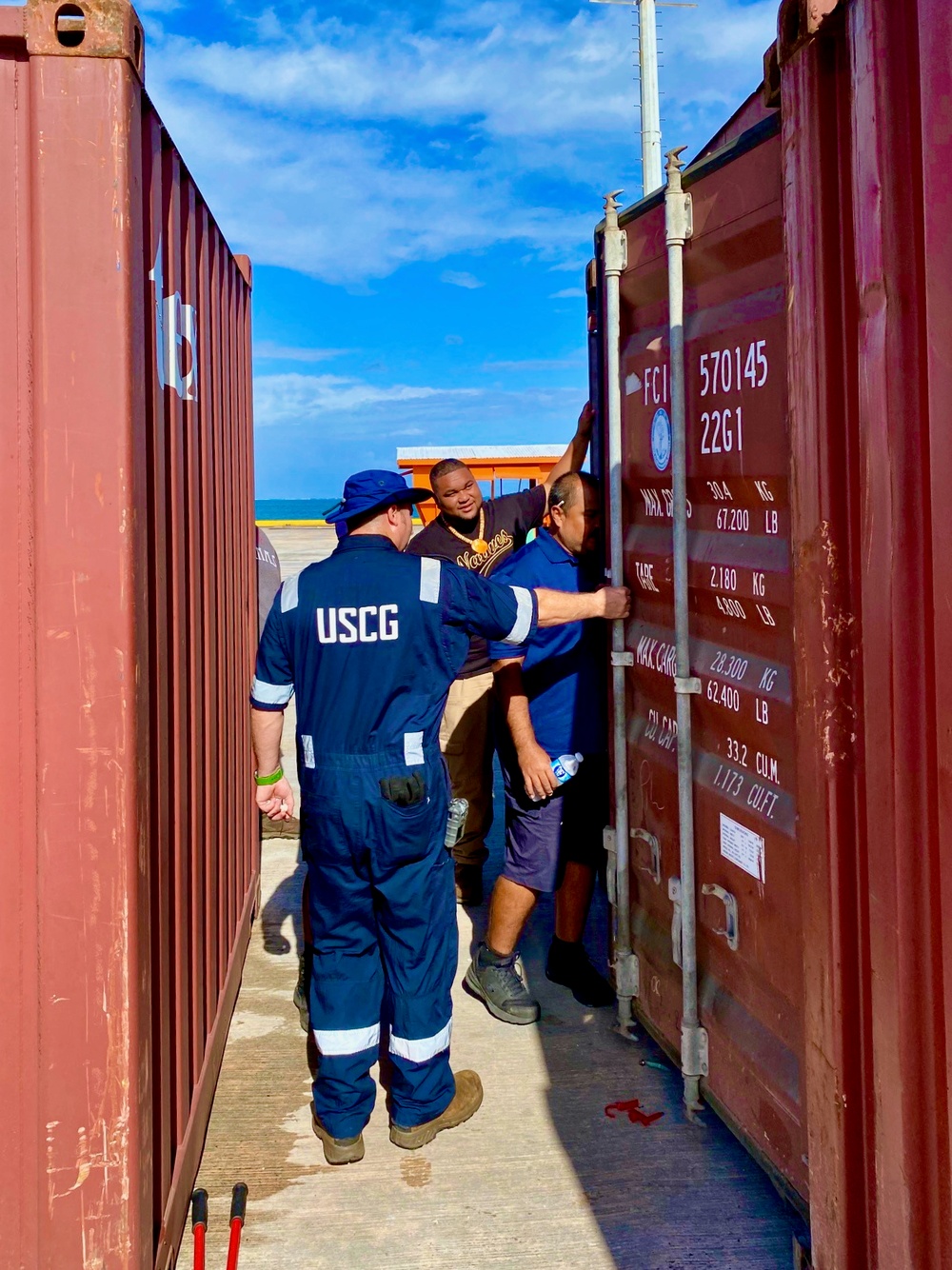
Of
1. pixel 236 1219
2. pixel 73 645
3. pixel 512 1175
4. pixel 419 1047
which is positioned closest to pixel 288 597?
pixel 73 645

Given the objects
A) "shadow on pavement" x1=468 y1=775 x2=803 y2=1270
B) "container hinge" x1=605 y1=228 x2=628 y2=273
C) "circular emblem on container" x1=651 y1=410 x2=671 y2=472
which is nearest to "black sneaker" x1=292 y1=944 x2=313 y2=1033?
"shadow on pavement" x1=468 y1=775 x2=803 y2=1270

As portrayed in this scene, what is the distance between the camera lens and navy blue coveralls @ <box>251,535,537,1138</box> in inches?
118

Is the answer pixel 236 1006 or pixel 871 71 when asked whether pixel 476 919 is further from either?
pixel 871 71

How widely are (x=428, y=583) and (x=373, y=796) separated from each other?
0.65m

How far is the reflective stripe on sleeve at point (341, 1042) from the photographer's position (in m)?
3.06

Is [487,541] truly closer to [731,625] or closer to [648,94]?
[731,625]

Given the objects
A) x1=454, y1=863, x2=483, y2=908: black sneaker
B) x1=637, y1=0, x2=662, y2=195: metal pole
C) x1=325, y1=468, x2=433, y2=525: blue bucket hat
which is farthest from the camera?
x1=637, y1=0, x2=662, y2=195: metal pole

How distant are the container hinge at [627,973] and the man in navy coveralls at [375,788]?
0.70 metres

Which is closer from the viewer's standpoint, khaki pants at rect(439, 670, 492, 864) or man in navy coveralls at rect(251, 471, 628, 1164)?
man in navy coveralls at rect(251, 471, 628, 1164)

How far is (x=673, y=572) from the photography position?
3068 millimetres

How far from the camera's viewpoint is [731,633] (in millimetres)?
2783

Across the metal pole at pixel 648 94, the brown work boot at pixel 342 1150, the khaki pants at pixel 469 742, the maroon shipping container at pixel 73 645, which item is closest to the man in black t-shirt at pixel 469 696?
the khaki pants at pixel 469 742

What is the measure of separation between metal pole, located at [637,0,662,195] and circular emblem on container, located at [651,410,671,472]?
52.3ft

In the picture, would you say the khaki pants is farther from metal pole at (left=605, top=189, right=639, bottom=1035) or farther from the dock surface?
metal pole at (left=605, top=189, right=639, bottom=1035)
